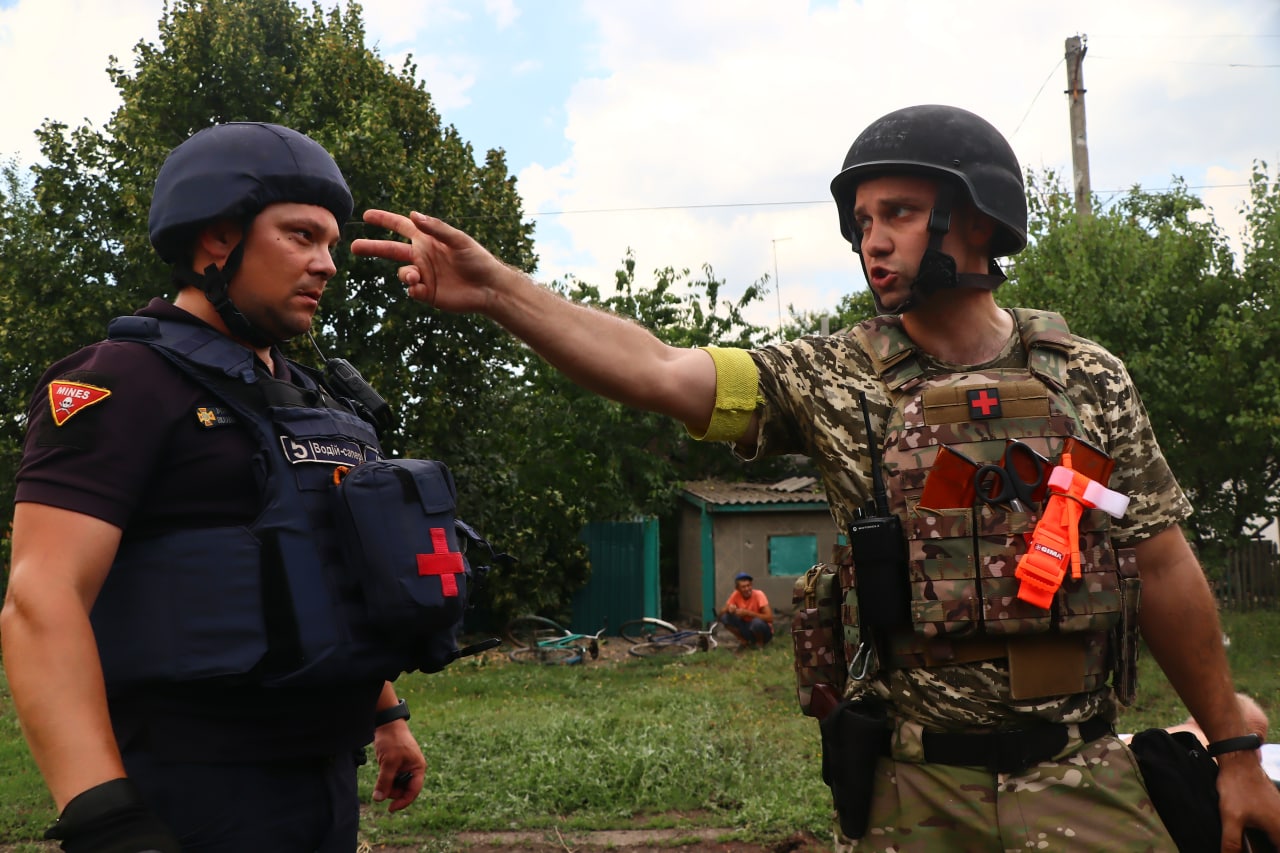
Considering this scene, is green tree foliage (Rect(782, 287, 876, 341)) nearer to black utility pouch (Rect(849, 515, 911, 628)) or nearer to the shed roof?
the shed roof

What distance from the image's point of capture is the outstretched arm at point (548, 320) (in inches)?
83.2

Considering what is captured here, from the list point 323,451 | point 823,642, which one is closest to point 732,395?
point 823,642

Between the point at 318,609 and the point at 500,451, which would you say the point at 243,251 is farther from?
the point at 500,451

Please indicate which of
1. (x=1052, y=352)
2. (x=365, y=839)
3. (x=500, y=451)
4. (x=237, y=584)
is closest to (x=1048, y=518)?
(x=1052, y=352)

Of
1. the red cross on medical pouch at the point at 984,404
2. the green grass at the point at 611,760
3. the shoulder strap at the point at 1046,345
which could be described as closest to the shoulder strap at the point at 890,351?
the red cross on medical pouch at the point at 984,404

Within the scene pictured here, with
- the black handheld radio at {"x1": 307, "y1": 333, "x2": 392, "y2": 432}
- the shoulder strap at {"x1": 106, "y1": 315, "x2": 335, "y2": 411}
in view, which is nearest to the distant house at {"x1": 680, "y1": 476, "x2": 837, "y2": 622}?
the black handheld radio at {"x1": 307, "y1": 333, "x2": 392, "y2": 432}

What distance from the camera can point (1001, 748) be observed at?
220 cm

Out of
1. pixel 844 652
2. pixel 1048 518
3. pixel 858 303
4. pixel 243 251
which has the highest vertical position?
pixel 858 303

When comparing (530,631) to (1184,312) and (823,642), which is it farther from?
(823,642)

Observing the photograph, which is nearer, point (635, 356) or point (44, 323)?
point (635, 356)

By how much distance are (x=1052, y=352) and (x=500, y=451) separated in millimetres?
14911

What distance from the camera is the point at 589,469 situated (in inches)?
810

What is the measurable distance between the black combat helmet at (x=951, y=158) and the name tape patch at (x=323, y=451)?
1280 millimetres

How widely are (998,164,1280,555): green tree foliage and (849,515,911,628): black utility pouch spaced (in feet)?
40.5
